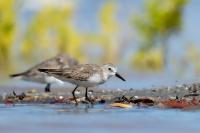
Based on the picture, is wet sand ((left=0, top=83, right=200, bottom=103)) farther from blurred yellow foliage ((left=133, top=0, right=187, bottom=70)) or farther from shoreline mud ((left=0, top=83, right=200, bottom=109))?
blurred yellow foliage ((left=133, top=0, right=187, bottom=70))

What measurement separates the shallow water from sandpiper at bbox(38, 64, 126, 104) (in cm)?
100

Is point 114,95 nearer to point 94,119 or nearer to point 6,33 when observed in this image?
point 94,119

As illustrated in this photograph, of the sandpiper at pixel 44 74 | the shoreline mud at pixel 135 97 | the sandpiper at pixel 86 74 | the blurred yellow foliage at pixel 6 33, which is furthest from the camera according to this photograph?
the blurred yellow foliage at pixel 6 33

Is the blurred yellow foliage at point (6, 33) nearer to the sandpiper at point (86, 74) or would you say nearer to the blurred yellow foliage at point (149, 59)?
the blurred yellow foliage at point (149, 59)

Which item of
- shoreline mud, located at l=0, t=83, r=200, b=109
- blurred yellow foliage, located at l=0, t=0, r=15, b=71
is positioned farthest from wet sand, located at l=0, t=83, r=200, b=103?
blurred yellow foliage, located at l=0, t=0, r=15, b=71

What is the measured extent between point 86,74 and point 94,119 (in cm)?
312

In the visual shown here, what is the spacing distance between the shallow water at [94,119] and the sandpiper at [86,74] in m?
1.00

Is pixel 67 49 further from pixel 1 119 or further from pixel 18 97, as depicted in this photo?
pixel 1 119

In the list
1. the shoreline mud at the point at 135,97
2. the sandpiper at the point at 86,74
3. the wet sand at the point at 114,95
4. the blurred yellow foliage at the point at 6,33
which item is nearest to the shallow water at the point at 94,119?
the shoreline mud at the point at 135,97

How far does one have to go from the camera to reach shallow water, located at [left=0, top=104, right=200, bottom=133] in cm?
985

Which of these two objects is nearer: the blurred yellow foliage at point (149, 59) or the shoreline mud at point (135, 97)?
the shoreline mud at point (135, 97)

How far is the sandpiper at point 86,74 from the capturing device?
13.9m

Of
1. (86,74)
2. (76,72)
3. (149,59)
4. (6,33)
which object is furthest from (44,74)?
(149,59)

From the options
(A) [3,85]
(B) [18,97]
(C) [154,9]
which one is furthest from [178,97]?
(C) [154,9]
